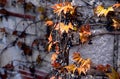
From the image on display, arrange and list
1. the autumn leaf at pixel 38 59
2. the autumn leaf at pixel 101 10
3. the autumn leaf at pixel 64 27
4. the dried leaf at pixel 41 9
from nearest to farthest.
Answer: the autumn leaf at pixel 101 10 → the autumn leaf at pixel 64 27 → the dried leaf at pixel 41 9 → the autumn leaf at pixel 38 59

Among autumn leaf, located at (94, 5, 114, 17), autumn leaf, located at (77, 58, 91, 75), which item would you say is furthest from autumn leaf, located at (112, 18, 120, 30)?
autumn leaf, located at (77, 58, 91, 75)

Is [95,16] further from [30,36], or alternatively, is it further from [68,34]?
[30,36]

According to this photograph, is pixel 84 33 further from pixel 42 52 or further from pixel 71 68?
pixel 42 52

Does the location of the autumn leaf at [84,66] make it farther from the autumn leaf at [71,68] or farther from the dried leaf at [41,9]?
the dried leaf at [41,9]

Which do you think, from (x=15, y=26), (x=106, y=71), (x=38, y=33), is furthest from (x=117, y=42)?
(x=15, y=26)

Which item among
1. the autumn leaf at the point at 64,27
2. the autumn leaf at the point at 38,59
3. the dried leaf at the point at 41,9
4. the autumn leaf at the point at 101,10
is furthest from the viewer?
the autumn leaf at the point at 38,59

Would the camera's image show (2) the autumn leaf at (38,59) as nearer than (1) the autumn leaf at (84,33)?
No

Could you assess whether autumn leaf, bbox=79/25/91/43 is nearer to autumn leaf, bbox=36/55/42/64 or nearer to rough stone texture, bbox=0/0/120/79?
rough stone texture, bbox=0/0/120/79

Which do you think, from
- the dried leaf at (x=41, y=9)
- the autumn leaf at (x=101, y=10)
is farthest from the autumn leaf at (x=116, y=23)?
the dried leaf at (x=41, y=9)

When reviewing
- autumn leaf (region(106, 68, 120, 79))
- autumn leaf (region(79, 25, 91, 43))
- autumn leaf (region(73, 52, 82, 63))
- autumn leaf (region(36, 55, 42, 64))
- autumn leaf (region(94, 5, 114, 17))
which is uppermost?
autumn leaf (region(94, 5, 114, 17))
